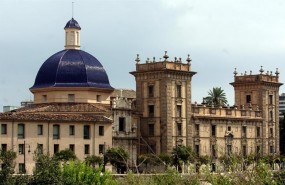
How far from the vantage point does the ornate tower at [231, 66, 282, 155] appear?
87.8 metres

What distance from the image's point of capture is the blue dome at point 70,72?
2908 inches

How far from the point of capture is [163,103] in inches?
2911

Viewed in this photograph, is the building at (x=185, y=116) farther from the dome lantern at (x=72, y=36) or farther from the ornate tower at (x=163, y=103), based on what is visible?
the dome lantern at (x=72, y=36)

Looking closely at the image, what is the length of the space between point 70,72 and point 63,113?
16.0ft

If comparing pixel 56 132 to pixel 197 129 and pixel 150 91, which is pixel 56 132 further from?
pixel 197 129

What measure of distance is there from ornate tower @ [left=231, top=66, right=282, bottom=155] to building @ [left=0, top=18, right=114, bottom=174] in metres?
19.0

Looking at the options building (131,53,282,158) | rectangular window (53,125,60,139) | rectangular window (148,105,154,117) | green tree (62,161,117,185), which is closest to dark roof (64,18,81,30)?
building (131,53,282,158)

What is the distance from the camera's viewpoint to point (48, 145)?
6569 centimetres

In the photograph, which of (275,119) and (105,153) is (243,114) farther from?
(105,153)

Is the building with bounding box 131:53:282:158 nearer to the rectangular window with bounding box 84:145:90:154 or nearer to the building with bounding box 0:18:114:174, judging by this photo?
the building with bounding box 0:18:114:174

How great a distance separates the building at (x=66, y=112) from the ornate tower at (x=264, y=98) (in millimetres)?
18989

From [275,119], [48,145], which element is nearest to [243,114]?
[275,119]

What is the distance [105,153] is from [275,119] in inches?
1163

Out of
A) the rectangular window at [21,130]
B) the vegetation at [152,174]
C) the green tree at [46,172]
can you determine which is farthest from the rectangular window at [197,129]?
the green tree at [46,172]
